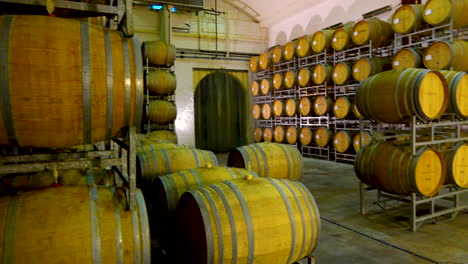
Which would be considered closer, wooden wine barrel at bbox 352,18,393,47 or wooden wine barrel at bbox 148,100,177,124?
wooden wine barrel at bbox 352,18,393,47

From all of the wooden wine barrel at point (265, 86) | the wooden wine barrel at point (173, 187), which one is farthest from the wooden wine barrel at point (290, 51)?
the wooden wine barrel at point (173, 187)

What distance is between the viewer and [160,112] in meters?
9.10

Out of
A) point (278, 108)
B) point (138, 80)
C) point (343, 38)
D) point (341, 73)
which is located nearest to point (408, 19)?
point (343, 38)

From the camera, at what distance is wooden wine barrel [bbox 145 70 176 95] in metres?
8.84

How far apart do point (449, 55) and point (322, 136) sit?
4240 millimetres

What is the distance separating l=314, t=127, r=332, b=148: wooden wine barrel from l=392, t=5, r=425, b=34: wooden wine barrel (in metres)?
3.38

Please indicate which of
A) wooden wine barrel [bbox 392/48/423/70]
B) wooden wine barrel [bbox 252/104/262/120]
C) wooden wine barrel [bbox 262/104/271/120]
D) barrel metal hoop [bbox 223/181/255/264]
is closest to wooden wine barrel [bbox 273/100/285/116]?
wooden wine barrel [bbox 262/104/271/120]

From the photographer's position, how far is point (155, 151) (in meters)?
4.22

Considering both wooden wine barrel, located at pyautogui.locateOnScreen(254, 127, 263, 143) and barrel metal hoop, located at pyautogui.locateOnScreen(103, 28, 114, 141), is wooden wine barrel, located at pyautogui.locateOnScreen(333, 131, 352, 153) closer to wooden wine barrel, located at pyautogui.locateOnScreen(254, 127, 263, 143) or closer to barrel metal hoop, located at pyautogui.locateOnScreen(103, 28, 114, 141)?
wooden wine barrel, located at pyautogui.locateOnScreen(254, 127, 263, 143)

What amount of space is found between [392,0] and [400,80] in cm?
Answer: 572

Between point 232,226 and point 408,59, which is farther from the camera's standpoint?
point 408,59

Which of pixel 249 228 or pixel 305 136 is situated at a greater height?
pixel 305 136

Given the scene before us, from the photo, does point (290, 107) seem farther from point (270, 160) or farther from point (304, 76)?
point (270, 160)

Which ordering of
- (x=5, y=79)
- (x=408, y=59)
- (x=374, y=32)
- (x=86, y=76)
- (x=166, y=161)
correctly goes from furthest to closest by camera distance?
(x=374, y=32) < (x=408, y=59) < (x=166, y=161) < (x=86, y=76) < (x=5, y=79)
